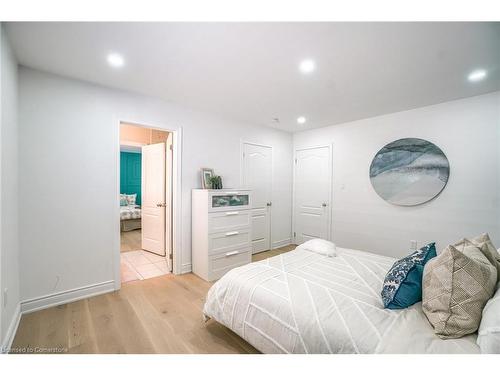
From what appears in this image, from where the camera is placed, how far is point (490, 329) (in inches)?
36.9

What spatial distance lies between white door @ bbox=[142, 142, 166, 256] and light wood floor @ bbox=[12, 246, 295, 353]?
1.34m

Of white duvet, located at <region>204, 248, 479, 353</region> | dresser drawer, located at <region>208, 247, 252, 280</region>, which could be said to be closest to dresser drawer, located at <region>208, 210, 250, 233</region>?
dresser drawer, located at <region>208, 247, 252, 280</region>

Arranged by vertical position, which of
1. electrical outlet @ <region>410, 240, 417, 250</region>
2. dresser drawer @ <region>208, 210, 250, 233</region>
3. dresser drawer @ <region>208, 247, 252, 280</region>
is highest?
dresser drawer @ <region>208, 210, 250, 233</region>

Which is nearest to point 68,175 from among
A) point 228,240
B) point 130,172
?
point 228,240

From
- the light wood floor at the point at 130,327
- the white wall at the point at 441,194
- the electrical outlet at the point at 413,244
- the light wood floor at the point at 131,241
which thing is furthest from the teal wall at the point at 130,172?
the electrical outlet at the point at 413,244

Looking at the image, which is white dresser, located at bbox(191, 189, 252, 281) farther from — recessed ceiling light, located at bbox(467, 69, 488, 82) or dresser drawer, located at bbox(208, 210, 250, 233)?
recessed ceiling light, located at bbox(467, 69, 488, 82)

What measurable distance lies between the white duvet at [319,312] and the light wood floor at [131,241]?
3068 millimetres

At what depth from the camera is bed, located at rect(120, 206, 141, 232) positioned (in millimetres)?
5481

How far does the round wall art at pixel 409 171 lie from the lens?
295cm
